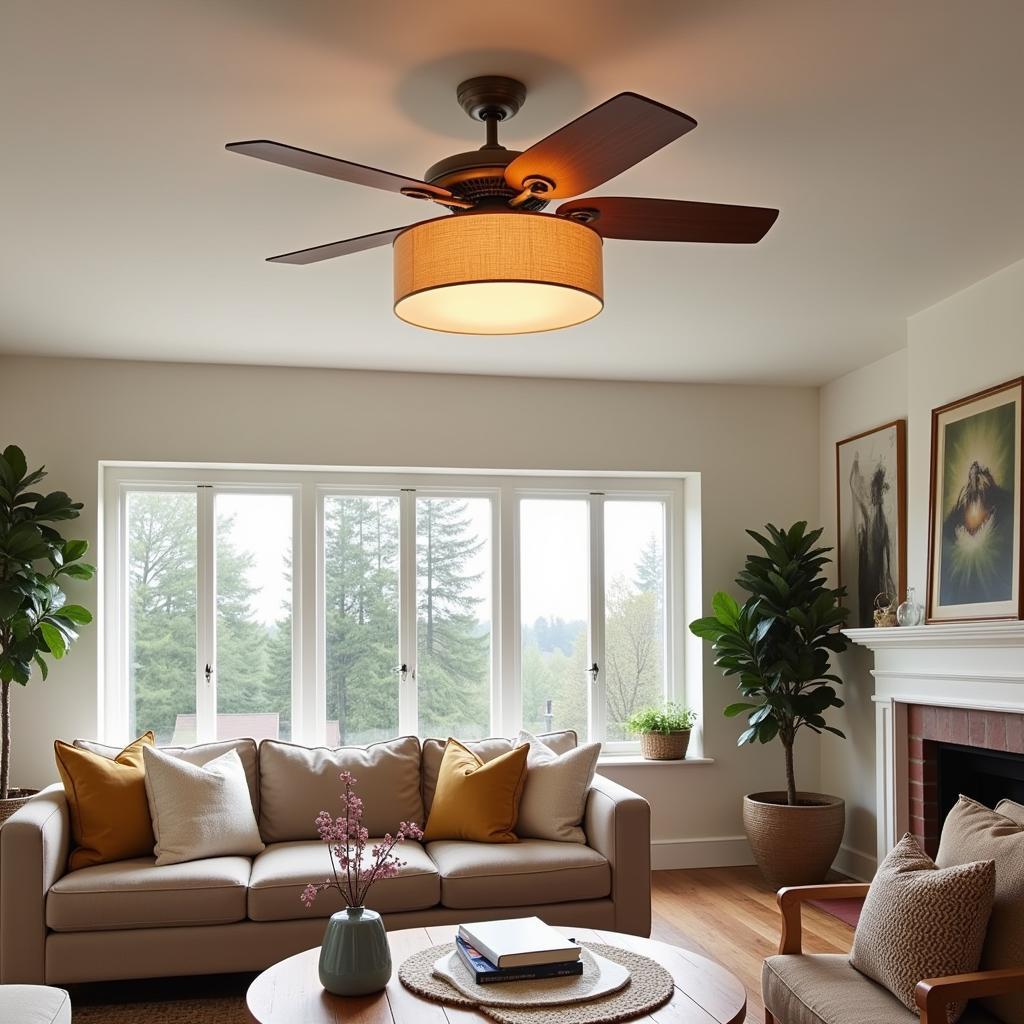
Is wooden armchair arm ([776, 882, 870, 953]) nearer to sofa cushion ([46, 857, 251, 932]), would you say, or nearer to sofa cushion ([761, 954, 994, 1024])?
sofa cushion ([761, 954, 994, 1024])

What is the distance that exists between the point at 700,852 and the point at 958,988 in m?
3.78

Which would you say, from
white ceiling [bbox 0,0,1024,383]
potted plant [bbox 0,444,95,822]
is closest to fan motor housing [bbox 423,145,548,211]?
white ceiling [bbox 0,0,1024,383]

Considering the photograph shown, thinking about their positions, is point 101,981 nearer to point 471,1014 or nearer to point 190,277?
point 471,1014

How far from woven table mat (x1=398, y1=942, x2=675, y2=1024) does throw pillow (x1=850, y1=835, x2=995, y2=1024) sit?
540 millimetres

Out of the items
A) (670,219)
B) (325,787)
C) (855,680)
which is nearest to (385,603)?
(325,787)

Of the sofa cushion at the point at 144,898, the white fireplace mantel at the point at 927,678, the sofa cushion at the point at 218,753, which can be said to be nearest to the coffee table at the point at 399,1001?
the sofa cushion at the point at 144,898

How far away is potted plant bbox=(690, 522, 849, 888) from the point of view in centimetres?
546

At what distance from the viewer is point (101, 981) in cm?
405

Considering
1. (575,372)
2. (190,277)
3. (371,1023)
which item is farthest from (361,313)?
(371,1023)

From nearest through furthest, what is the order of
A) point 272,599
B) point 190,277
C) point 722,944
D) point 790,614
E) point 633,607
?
point 190,277 < point 722,944 < point 790,614 < point 272,599 < point 633,607

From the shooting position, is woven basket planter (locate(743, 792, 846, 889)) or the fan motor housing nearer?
the fan motor housing

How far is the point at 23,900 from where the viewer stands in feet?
12.6

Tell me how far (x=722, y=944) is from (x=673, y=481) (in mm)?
2724

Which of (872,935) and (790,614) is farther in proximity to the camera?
(790,614)
